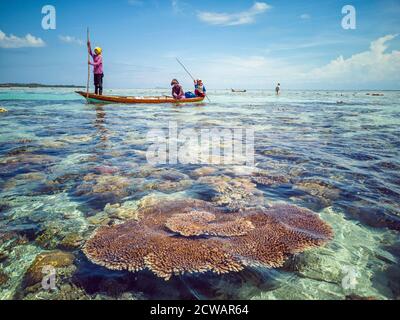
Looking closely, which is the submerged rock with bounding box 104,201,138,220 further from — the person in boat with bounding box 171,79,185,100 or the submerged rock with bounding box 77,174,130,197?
the person in boat with bounding box 171,79,185,100

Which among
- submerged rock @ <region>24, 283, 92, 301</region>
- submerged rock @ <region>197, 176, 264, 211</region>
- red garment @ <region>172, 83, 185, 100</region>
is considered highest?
red garment @ <region>172, 83, 185, 100</region>

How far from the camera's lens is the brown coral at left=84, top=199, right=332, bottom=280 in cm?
286

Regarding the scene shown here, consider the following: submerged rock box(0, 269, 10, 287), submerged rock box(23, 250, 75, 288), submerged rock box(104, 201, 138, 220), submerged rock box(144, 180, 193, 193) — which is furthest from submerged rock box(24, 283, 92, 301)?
submerged rock box(144, 180, 193, 193)

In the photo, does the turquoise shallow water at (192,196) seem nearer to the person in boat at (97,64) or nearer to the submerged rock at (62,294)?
the submerged rock at (62,294)

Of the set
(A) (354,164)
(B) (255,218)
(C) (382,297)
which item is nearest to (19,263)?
(B) (255,218)

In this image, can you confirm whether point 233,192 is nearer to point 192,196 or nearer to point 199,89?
point 192,196

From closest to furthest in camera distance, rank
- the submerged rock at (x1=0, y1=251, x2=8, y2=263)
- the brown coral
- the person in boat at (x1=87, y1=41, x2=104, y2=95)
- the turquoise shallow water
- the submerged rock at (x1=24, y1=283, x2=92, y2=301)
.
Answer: the submerged rock at (x1=24, y1=283, x2=92, y2=301) → the turquoise shallow water → the brown coral → the submerged rock at (x1=0, y1=251, x2=8, y2=263) → the person in boat at (x1=87, y1=41, x2=104, y2=95)

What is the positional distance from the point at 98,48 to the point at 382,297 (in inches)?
877

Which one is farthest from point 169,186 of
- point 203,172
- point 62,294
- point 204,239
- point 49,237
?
point 62,294

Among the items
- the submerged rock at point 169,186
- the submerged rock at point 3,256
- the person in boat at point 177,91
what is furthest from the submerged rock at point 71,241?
the person in boat at point 177,91

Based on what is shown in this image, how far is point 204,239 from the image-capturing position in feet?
10.7

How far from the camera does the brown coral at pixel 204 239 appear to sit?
2.86 metres

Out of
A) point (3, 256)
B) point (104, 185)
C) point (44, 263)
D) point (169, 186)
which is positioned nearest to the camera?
point (44, 263)
